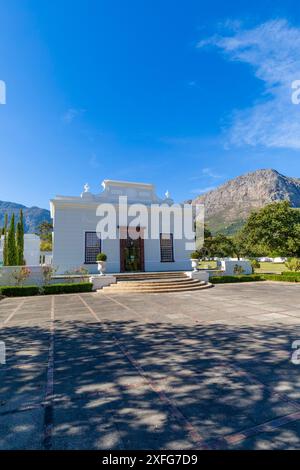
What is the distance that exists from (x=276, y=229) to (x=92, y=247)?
70.8 ft

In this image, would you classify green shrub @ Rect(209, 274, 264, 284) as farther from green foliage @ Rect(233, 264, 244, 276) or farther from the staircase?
the staircase

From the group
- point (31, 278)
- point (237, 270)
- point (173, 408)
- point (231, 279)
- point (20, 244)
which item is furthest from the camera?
point (237, 270)

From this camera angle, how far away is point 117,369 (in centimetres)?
383

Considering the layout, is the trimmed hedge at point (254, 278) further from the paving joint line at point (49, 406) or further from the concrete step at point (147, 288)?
the paving joint line at point (49, 406)

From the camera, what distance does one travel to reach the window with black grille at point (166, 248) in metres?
19.5

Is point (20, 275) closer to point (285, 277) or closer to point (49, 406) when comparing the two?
point (49, 406)

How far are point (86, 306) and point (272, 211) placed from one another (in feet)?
91.6

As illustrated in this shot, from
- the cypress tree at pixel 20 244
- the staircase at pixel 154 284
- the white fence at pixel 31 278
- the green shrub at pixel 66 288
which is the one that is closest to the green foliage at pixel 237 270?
the staircase at pixel 154 284

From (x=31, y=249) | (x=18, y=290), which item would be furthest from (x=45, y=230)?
(x=18, y=290)

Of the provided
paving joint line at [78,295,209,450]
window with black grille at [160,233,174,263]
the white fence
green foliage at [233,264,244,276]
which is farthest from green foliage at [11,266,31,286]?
green foliage at [233,264,244,276]

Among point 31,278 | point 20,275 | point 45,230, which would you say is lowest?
point 31,278

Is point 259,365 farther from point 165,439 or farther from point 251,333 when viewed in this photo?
point 165,439

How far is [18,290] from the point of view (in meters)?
12.9

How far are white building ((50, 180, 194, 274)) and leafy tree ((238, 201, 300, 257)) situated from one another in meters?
13.2
